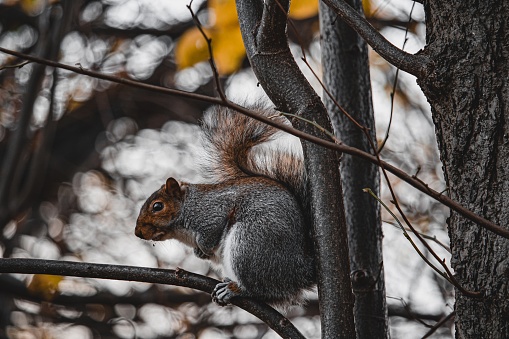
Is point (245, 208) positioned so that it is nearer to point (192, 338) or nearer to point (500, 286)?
point (500, 286)

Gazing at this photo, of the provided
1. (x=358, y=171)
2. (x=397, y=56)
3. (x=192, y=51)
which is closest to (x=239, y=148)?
(x=358, y=171)

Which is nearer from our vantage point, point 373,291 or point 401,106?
point 373,291

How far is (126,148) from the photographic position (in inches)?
183

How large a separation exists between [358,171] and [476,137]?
811 millimetres

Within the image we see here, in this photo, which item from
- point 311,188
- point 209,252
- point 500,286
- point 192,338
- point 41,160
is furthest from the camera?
point 192,338

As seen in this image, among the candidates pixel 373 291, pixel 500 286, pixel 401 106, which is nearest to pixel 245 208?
pixel 373 291

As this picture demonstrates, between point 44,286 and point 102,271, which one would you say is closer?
point 102,271

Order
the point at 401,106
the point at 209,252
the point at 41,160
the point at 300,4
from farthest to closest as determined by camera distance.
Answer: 1. the point at 401,106
2. the point at 41,160
3. the point at 300,4
4. the point at 209,252

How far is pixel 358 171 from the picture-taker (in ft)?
7.04

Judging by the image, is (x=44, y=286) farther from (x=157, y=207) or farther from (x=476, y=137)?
(x=476, y=137)

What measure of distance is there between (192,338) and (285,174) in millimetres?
1947

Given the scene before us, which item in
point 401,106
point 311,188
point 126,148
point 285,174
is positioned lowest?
point 311,188

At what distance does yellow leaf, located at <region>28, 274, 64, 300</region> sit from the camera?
3407 millimetres

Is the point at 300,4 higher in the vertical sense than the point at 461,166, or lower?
higher
